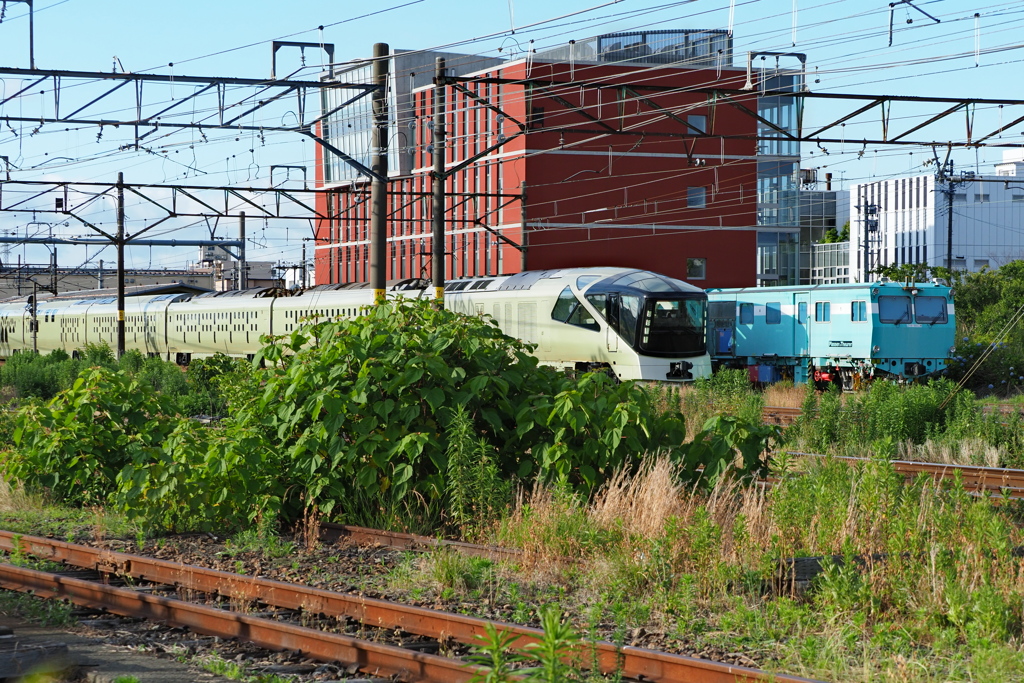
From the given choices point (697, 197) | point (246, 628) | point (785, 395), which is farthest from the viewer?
point (697, 197)

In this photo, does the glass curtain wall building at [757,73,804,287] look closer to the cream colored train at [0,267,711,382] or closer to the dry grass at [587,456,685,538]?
the cream colored train at [0,267,711,382]

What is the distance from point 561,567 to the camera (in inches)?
340

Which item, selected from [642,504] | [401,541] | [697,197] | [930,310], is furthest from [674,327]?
[697,197]

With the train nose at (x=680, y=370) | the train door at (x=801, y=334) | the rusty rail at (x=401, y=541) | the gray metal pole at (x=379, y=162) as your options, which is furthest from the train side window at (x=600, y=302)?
the rusty rail at (x=401, y=541)

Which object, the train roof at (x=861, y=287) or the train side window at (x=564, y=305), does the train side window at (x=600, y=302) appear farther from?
the train roof at (x=861, y=287)

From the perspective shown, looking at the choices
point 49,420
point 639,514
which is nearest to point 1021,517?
point 639,514

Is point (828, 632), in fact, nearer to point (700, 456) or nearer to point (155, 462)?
point (700, 456)

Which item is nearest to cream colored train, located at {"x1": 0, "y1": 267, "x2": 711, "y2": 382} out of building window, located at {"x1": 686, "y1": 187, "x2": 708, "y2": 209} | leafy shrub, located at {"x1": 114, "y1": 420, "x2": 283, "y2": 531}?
leafy shrub, located at {"x1": 114, "y1": 420, "x2": 283, "y2": 531}

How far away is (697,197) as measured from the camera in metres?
53.2

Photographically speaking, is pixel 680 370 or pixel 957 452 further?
pixel 680 370

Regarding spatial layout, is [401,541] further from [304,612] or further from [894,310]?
[894,310]

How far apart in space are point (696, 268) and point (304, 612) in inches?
1866

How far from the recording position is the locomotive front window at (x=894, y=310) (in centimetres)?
2936

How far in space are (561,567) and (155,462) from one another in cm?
464
